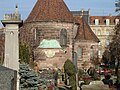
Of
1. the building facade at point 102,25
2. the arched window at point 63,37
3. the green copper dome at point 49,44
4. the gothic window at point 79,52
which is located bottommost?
the gothic window at point 79,52

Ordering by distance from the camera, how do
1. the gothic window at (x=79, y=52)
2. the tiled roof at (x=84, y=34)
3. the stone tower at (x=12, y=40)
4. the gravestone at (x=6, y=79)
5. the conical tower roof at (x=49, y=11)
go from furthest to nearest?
the tiled roof at (x=84, y=34) < the gothic window at (x=79, y=52) < the conical tower roof at (x=49, y=11) < the stone tower at (x=12, y=40) < the gravestone at (x=6, y=79)

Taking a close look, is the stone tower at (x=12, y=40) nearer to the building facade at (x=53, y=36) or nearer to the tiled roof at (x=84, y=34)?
the building facade at (x=53, y=36)

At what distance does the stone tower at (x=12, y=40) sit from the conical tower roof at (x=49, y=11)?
111 ft

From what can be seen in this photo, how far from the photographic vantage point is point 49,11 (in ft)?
175

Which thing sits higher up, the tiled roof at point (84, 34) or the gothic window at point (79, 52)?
the tiled roof at point (84, 34)

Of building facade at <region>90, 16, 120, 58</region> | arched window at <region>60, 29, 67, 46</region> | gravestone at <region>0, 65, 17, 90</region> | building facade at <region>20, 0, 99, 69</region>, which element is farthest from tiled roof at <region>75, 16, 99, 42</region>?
gravestone at <region>0, 65, 17, 90</region>

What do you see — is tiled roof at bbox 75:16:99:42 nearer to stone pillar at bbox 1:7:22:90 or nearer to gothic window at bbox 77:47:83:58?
gothic window at bbox 77:47:83:58

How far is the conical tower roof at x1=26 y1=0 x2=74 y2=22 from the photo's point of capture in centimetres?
5256

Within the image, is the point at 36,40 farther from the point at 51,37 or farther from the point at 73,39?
the point at 73,39

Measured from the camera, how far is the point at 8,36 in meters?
18.2

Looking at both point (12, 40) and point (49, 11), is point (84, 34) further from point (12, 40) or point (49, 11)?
point (12, 40)

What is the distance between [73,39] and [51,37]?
3.92 m

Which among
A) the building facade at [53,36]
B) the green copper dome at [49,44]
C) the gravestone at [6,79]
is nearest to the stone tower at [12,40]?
the gravestone at [6,79]

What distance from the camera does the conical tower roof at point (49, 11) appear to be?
52562 millimetres
